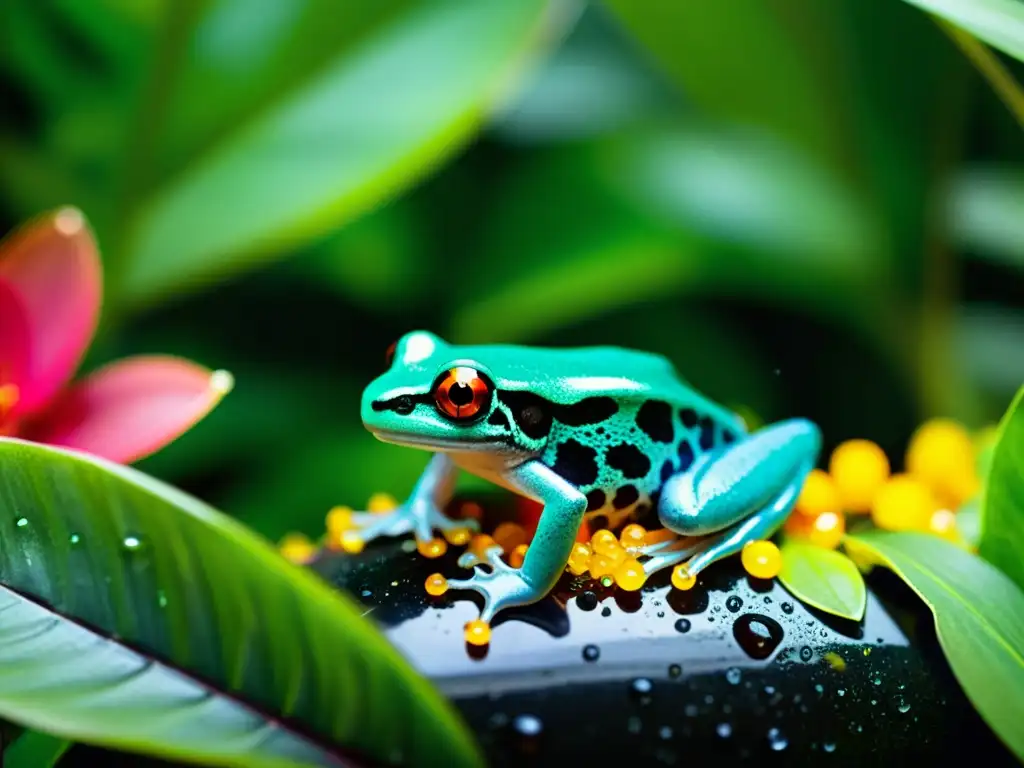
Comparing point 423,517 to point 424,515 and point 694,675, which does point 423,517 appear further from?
point 694,675

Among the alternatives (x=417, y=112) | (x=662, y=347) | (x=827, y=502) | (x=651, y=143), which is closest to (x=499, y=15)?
(x=417, y=112)

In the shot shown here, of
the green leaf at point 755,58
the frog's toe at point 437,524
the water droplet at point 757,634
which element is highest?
the green leaf at point 755,58

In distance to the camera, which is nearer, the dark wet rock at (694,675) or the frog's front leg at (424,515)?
the dark wet rock at (694,675)

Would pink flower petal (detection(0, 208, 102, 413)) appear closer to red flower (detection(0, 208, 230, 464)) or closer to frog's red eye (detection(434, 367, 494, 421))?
red flower (detection(0, 208, 230, 464))

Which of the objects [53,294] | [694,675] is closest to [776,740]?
[694,675]

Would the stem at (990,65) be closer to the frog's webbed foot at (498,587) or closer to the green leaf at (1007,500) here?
Answer: the green leaf at (1007,500)

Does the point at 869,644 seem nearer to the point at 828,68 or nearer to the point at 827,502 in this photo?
the point at 827,502

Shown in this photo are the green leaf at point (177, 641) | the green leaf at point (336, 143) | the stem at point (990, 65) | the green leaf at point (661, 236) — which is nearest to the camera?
the green leaf at point (177, 641)

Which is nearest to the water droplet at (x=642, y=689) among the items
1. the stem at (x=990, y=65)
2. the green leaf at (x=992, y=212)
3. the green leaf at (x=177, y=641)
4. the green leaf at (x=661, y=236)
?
the green leaf at (x=177, y=641)
